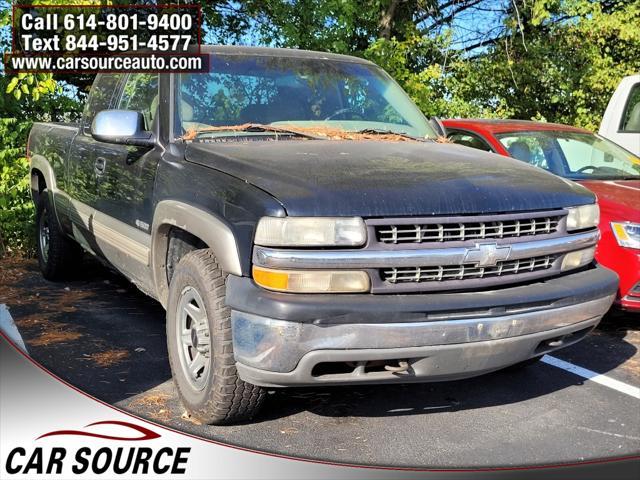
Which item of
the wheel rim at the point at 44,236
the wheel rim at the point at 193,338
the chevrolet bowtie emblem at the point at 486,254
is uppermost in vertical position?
the chevrolet bowtie emblem at the point at 486,254

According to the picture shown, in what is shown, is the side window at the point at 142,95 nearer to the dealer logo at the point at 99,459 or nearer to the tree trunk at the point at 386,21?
the dealer logo at the point at 99,459

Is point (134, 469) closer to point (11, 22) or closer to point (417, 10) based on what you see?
point (11, 22)

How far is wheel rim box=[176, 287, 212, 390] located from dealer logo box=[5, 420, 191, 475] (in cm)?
48

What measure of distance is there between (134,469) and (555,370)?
2.75 metres

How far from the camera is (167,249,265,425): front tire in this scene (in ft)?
10.3

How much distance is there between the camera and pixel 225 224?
3127 mm

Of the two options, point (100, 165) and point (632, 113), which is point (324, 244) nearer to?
point (100, 165)

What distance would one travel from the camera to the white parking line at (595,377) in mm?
4165

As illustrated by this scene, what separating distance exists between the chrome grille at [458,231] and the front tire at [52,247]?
3.94m

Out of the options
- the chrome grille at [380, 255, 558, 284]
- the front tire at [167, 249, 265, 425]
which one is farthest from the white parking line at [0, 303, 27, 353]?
the chrome grille at [380, 255, 558, 284]

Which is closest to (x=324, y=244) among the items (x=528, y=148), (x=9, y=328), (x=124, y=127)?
(x=124, y=127)

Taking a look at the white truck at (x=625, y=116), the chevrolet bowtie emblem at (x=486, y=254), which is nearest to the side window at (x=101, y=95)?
the chevrolet bowtie emblem at (x=486, y=254)

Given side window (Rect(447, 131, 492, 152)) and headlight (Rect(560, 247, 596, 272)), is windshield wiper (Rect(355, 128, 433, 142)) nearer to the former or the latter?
headlight (Rect(560, 247, 596, 272))

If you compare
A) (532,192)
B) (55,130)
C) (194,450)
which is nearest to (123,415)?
(194,450)
